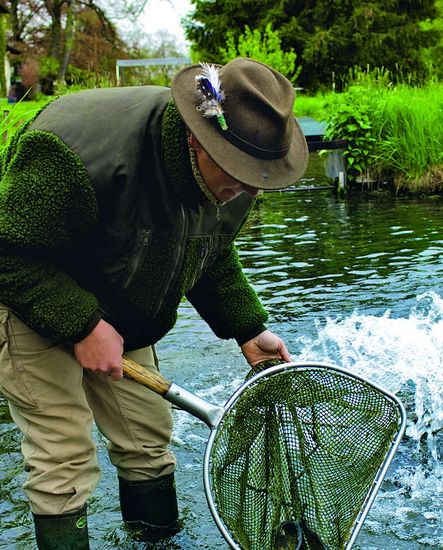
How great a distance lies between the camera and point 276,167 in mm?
2715

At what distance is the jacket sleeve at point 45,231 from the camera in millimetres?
2609

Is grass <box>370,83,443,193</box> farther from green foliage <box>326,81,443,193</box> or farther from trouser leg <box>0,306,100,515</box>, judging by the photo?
trouser leg <box>0,306,100,515</box>

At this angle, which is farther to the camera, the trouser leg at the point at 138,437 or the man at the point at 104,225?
the trouser leg at the point at 138,437

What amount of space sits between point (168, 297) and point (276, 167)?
23.7 inches

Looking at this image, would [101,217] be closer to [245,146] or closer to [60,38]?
[245,146]

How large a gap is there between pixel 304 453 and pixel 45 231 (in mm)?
1265

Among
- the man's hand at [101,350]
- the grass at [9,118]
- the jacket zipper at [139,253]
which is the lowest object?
the man's hand at [101,350]

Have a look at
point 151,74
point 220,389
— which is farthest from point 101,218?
point 151,74

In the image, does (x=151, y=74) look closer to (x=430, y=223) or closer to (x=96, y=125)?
(x=430, y=223)

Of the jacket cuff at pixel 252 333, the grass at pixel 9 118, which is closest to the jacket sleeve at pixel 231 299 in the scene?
the jacket cuff at pixel 252 333

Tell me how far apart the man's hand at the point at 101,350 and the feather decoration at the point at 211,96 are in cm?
76

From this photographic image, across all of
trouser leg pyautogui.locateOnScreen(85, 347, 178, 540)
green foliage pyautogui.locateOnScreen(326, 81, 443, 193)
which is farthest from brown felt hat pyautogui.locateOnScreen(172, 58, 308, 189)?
green foliage pyautogui.locateOnScreen(326, 81, 443, 193)

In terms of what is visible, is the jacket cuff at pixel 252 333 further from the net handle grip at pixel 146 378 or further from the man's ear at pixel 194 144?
the man's ear at pixel 194 144

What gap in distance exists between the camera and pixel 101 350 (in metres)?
2.82
